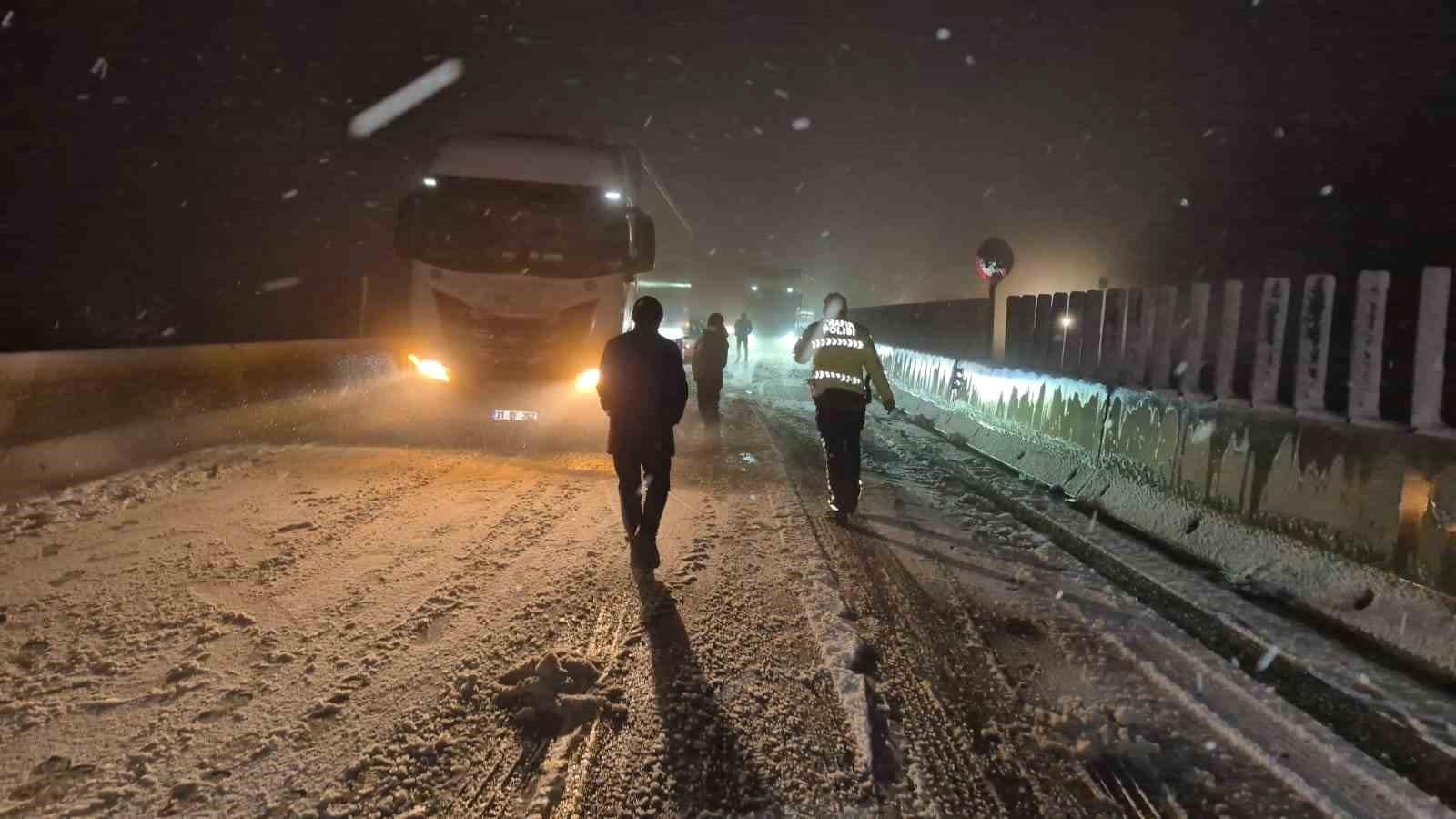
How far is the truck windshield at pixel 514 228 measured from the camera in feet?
35.2

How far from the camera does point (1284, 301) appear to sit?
6.14 m

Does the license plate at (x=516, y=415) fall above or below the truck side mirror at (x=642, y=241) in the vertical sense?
below

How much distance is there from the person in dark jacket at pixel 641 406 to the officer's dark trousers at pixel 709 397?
6.71 m

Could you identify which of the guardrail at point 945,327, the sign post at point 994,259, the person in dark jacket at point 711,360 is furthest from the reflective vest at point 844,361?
the guardrail at point 945,327

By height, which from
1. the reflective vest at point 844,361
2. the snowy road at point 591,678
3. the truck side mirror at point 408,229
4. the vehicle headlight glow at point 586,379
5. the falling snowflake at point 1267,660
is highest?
the truck side mirror at point 408,229

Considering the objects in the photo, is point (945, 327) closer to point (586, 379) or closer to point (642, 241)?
point (642, 241)

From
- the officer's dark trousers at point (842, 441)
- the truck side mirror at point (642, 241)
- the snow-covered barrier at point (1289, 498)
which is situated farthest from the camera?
the truck side mirror at point (642, 241)

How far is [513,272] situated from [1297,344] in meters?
8.25

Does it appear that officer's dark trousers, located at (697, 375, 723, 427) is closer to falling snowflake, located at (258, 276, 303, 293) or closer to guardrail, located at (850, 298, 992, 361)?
guardrail, located at (850, 298, 992, 361)

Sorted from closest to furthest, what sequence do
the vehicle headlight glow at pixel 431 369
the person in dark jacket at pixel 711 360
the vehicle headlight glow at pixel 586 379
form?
the vehicle headlight glow at pixel 431 369, the vehicle headlight glow at pixel 586 379, the person in dark jacket at pixel 711 360

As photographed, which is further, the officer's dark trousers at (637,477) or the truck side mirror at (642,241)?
the truck side mirror at (642,241)

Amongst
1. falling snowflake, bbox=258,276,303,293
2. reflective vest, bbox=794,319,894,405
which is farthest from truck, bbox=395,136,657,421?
falling snowflake, bbox=258,276,303,293

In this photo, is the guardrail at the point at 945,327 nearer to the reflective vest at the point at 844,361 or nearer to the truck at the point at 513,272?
the truck at the point at 513,272

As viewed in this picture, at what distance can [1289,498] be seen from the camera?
17.6 feet
